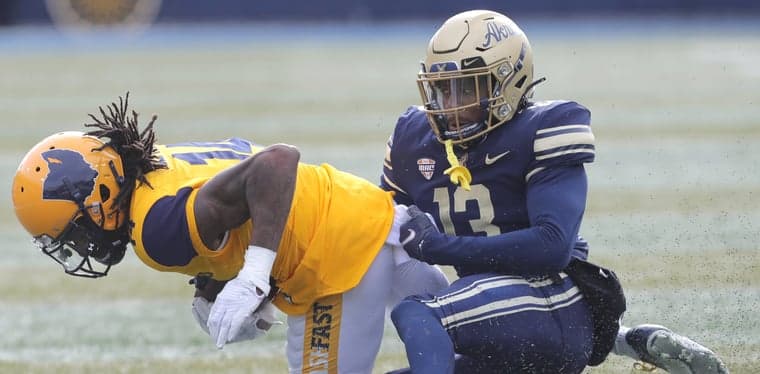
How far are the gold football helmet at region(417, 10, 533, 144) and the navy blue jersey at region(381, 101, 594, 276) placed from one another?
0.06 meters

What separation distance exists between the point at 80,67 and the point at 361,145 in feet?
30.8

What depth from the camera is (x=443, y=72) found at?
3.73 metres

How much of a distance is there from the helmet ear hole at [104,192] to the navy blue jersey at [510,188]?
3.05 feet

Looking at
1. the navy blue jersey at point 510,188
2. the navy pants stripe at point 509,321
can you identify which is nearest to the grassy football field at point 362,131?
the navy pants stripe at point 509,321

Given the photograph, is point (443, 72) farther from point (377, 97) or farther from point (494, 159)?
point (377, 97)

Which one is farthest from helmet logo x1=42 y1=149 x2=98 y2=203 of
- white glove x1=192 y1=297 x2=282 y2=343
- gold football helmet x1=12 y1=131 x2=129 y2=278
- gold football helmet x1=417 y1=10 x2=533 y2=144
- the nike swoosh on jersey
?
the nike swoosh on jersey

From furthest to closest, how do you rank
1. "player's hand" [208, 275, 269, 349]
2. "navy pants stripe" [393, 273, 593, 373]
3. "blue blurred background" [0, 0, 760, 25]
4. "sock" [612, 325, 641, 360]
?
"blue blurred background" [0, 0, 760, 25], "sock" [612, 325, 641, 360], "navy pants stripe" [393, 273, 593, 373], "player's hand" [208, 275, 269, 349]

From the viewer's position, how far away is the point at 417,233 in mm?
3527

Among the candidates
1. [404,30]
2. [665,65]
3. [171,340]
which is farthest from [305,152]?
[404,30]

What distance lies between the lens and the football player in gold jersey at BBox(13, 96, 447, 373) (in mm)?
3387

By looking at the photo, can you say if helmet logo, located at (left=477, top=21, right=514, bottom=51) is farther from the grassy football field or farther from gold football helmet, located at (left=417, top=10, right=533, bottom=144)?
the grassy football field

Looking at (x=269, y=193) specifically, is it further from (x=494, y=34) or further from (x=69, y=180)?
(x=494, y=34)

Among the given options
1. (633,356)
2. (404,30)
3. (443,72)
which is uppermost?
(443,72)

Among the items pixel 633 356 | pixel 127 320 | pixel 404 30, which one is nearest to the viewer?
pixel 633 356
